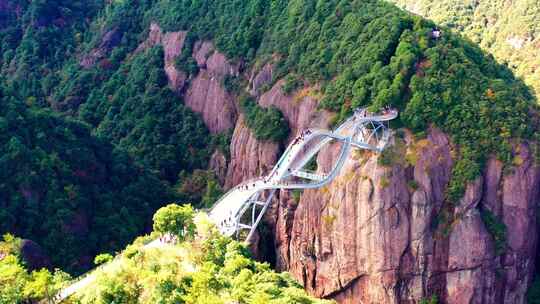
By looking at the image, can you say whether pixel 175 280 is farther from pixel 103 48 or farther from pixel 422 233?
pixel 103 48

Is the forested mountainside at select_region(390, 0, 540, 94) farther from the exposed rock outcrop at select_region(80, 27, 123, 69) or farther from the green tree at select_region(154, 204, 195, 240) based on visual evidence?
the green tree at select_region(154, 204, 195, 240)

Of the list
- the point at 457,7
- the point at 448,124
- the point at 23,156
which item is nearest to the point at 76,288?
the point at 23,156

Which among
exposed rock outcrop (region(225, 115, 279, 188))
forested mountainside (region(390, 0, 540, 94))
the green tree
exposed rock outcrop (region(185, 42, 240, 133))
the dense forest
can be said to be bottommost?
the dense forest

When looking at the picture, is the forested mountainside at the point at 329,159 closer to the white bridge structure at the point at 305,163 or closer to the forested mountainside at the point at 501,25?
the white bridge structure at the point at 305,163

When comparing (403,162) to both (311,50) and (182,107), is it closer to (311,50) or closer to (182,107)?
(311,50)

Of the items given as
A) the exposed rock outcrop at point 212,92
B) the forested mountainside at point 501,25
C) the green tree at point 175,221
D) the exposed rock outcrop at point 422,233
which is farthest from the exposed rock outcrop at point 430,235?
the forested mountainside at point 501,25

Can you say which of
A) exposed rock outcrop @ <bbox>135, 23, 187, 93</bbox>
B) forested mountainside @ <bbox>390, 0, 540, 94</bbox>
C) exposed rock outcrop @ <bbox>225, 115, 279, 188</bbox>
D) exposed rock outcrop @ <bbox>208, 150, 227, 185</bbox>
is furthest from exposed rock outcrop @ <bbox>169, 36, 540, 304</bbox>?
exposed rock outcrop @ <bbox>135, 23, 187, 93</bbox>

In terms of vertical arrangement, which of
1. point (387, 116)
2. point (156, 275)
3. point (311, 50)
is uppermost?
point (311, 50)

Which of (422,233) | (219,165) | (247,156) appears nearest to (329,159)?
(422,233)
